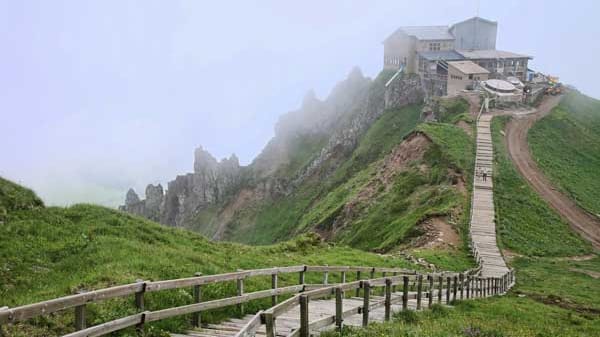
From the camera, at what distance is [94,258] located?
18297 mm

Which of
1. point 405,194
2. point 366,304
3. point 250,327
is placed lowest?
point 405,194

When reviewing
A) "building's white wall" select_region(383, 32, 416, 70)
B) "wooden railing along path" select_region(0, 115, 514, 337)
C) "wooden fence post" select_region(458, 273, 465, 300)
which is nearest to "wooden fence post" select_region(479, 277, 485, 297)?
"wooden railing along path" select_region(0, 115, 514, 337)

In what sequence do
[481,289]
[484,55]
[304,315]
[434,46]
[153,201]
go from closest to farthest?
[304,315]
[481,289]
[484,55]
[434,46]
[153,201]

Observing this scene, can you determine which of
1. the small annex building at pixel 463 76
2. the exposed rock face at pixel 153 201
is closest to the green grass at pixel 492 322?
the small annex building at pixel 463 76

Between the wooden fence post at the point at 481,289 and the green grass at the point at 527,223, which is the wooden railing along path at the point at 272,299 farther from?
the green grass at the point at 527,223

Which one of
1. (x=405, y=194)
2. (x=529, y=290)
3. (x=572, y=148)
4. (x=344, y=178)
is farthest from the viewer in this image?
(x=344, y=178)

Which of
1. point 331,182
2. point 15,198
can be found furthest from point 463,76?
point 15,198

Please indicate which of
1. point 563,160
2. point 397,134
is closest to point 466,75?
point 397,134

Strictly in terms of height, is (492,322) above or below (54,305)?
below

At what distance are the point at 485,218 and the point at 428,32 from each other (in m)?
88.6

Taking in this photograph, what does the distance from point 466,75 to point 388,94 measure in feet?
81.8

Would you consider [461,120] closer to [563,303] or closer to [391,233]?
[391,233]

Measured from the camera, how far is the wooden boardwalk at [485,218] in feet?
129

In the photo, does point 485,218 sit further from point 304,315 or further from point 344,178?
point 344,178
